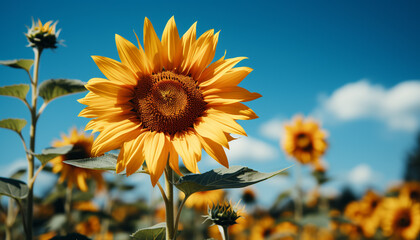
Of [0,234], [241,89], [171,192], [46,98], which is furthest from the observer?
[0,234]

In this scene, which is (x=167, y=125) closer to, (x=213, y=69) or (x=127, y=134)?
(x=127, y=134)

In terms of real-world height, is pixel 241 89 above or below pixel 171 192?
above

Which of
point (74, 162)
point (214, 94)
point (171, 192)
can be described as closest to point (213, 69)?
point (214, 94)

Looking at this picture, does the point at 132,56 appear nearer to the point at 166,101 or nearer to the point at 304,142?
the point at 166,101

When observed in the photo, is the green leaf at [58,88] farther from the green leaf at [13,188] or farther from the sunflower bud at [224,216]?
the sunflower bud at [224,216]

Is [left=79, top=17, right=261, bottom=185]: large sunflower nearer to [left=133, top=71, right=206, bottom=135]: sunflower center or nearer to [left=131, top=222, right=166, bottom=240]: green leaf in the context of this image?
[left=133, top=71, right=206, bottom=135]: sunflower center

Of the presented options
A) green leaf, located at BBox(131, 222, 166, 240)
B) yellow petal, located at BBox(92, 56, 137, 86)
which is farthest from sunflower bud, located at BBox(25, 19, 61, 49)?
green leaf, located at BBox(131, 222, 166, 240)

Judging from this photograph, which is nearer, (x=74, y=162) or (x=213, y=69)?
(x=74, y=162)

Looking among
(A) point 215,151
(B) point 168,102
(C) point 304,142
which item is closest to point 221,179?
(A) point 215,151

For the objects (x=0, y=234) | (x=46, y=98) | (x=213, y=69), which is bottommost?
(x=0, y=234)
